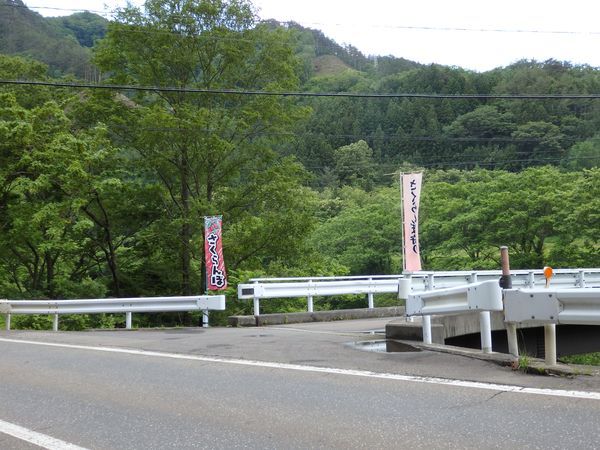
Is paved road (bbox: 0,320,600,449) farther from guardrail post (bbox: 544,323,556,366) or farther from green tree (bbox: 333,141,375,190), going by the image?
green tree (bbox: 333,141,375,190)

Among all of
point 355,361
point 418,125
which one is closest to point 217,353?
point 355,361

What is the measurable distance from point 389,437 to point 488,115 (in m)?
85.2

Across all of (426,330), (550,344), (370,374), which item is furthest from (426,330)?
(550,344)

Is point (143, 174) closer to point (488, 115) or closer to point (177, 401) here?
point (177, 401)

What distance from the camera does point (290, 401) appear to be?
583 cm

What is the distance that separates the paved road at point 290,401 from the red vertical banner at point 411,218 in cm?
421

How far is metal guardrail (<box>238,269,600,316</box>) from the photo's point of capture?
14.5 meters

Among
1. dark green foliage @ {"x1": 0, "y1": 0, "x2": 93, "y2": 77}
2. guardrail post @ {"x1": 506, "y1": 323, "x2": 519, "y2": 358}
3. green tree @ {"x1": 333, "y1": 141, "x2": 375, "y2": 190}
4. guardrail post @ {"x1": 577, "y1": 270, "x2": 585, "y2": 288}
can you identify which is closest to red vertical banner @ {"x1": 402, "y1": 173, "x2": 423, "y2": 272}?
guardrail post @ {"x1": 506, "y1": 323, "x2": 519, "y2": 358}

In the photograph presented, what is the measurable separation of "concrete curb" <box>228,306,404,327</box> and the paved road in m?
5.75

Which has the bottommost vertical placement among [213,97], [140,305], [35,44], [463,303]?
[140,305]

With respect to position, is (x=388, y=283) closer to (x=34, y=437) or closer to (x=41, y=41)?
(x=34, y=437)

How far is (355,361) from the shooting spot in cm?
800

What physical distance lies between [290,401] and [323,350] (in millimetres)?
3460

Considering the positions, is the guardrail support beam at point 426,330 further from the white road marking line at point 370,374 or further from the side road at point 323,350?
the white road marking line at point 370,374
